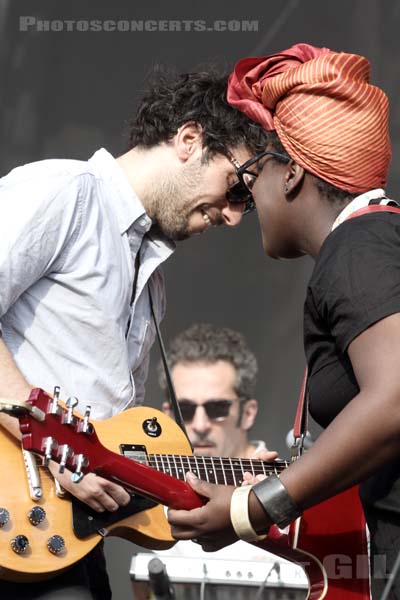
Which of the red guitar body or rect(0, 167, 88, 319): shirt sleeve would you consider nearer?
the red guitar body

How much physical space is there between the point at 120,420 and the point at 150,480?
531 millimetres

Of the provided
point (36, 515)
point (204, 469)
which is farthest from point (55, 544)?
point (204, 469)

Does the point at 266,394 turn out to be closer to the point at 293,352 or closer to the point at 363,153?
the point at 293,352

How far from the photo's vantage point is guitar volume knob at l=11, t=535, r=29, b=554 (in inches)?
114

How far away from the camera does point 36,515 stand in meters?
2.95

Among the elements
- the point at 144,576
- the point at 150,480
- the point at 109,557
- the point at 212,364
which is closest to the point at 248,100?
the point at 150,480

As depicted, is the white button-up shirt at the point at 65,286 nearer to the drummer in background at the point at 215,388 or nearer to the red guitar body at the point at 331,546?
the red guitar body at the point at 331,546

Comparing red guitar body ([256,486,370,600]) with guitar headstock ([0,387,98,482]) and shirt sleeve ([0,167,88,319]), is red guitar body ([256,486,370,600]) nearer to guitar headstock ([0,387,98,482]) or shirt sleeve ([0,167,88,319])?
guitar headstock ([0,387,98,482])

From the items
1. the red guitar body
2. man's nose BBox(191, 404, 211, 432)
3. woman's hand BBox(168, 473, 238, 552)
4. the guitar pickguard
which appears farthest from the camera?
man's nose BBox(191, 404, 211, 432)

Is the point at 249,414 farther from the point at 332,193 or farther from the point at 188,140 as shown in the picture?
the point at 332,193

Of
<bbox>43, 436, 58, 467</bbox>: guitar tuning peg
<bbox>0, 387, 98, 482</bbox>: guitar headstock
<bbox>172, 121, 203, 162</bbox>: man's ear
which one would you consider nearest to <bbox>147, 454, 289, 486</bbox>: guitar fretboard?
<bbox>0, 387, 98, 482</bbox>: guitar headstock

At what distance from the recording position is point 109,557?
227 inches

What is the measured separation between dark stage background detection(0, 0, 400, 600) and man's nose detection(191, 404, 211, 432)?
46cm

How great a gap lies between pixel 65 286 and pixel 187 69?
8.34 feet
